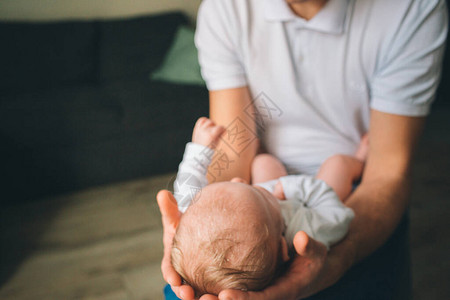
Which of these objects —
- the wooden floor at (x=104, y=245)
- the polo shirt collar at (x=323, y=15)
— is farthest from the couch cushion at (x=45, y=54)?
the polo shirt collar at (x=323, y=15)

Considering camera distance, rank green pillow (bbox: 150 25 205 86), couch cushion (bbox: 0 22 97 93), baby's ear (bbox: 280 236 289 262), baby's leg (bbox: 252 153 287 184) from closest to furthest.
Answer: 1. baby's ear (bbox: 280 236 289 262)
2. baby's leg (bbox: 252 153 287 184)
3. green pillow (bbox: 150 25 205 86)
4. couch cushion (bbox: 0 22 97 93)

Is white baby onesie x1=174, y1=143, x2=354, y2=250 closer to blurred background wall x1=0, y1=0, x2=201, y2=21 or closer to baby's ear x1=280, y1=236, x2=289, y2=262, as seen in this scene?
baby's ear x1=280, y1=236, x2=289, y2=262

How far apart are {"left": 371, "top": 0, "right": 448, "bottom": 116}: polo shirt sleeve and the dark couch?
0.38 meters

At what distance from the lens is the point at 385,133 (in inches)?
25.5

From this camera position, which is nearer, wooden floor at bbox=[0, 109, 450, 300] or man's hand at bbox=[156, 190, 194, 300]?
man's hand at bbox=[156, 190, 194, 300]

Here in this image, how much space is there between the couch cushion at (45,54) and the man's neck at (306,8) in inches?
62.7

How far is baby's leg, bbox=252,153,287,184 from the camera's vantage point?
0.58m

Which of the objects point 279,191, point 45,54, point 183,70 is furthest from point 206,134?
point 45,54

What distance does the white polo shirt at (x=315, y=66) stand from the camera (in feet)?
2.04

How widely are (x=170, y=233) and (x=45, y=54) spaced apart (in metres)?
1.75

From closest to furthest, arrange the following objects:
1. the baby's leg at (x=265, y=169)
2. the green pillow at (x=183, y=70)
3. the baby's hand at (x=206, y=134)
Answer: the baby's hand at (x=206, y=134), the baby's leg at (x=265, y=169), the green pillow at (x=183, y=70)

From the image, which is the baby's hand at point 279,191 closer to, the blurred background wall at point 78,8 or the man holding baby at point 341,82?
the man holding baby at point 341,82

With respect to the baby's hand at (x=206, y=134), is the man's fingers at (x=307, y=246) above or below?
below

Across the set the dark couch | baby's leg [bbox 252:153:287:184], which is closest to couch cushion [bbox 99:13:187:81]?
the dark couch
